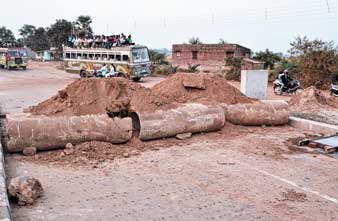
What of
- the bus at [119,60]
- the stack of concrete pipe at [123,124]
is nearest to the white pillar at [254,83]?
the stack of concrete pipe at [123,124]

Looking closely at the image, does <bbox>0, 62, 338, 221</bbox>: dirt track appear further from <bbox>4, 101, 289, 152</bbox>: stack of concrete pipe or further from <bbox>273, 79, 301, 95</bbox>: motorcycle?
<bbox>273, 79, 301, 95</bbox>: motorcycle

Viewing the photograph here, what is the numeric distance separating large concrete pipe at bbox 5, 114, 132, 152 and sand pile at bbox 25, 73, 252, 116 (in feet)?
1.59

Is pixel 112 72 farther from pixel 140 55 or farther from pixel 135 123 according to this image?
pixel 135 123

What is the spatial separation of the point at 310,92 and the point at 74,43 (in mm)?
19609

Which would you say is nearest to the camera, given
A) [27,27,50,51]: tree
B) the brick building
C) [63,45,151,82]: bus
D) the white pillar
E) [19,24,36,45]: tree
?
the white pillar

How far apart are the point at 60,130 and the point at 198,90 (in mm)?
4147

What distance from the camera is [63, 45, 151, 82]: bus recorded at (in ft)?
77.7

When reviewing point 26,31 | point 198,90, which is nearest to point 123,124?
point 198,90

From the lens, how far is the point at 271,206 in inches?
210

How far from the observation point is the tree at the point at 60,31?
48188 millimetres

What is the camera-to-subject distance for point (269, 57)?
27266mm

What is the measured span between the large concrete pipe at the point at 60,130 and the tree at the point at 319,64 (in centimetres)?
1387

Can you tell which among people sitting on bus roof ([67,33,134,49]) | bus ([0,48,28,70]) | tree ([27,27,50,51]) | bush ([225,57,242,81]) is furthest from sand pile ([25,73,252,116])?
tree ([27,27,50,51])

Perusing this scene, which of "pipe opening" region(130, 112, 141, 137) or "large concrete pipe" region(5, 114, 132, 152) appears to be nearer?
"large concrete pipe" region(5, 114, 132, 152)
